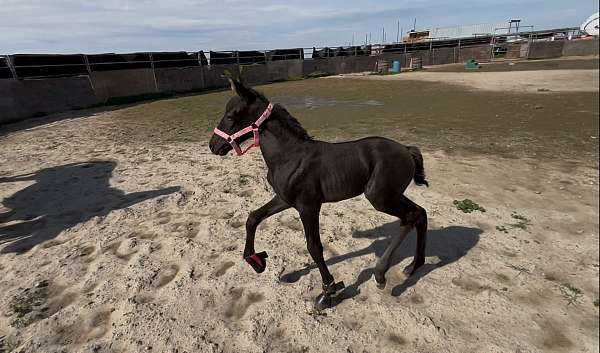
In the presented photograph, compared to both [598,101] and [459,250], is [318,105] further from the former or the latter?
[598,101]

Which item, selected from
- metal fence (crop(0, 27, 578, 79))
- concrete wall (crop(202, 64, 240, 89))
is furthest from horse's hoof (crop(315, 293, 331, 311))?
concrete wall (crop(202, 64, 240, 89))

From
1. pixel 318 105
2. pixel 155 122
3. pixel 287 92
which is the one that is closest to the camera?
pixel 155 122

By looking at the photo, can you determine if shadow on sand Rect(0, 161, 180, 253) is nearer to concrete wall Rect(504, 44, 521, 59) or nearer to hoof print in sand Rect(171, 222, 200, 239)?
hoof print in sand Rect(171, 222, 200, 239)

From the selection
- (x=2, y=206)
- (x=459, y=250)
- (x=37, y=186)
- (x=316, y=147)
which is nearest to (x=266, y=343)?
(x=316, y=147)

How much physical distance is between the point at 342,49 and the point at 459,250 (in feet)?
107

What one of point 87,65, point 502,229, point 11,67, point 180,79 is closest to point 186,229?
point 502,229

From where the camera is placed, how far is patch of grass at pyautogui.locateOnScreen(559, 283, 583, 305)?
3.09 metres

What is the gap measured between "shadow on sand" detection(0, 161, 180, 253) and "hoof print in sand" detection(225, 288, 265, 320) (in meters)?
3.16

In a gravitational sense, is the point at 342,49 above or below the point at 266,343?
above

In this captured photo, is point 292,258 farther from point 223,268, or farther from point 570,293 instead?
point 570,293

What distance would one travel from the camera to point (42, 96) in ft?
51.6

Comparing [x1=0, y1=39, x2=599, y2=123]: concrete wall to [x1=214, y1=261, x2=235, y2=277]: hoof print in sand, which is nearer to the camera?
[x1=214, y1=261, x2=235, y2=277]: hoof print in sand

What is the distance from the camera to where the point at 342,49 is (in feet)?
111

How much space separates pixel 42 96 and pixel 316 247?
1784cm
